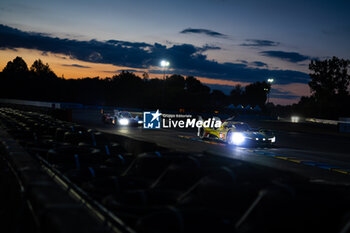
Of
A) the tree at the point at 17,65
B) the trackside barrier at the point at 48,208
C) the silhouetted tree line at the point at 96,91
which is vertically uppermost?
the tree at the point at 17,65

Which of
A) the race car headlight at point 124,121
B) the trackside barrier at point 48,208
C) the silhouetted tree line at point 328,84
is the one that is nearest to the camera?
the trackside barrier at point 48,208

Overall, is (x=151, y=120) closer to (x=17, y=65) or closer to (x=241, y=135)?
(x=241, y=135)

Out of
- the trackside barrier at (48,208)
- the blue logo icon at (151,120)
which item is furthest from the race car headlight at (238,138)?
the blue logo icon at (151,120)

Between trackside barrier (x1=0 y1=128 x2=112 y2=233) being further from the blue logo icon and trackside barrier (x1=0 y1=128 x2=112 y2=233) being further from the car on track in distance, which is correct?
the blue logo icon

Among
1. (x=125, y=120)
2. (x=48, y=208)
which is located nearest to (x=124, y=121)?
(x=125, y=120)

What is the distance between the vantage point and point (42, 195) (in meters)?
4.66

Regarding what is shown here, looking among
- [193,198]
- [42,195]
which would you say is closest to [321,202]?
[193,198]

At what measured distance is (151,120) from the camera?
121 ft

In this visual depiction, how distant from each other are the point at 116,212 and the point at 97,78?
16441cm

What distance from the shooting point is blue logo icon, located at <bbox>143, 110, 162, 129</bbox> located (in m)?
35.9

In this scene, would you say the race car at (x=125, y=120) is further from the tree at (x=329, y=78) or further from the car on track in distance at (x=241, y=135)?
the tree at (x=329, y=78)

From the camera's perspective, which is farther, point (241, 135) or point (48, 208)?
point (241, 135)

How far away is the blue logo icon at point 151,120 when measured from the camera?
3591cm

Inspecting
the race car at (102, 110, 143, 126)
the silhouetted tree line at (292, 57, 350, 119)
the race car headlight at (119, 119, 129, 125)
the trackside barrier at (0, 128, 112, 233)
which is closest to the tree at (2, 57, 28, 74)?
the silhouetted tree line at (292, 57, 350, 119)
